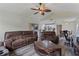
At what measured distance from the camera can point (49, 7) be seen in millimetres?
1415

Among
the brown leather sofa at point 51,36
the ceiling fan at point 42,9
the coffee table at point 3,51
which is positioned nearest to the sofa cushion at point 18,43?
the coffee table at point 3,51

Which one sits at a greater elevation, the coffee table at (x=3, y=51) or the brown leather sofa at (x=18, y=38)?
the brown leather sofa at (x=18, y=38)

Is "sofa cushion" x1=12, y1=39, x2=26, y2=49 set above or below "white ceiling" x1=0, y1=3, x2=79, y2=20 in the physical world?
below

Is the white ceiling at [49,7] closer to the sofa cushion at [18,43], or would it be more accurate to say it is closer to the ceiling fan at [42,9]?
the ceiling fan at [42,9]

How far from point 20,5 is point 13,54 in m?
0.68

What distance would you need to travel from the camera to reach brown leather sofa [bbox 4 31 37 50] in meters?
1.38

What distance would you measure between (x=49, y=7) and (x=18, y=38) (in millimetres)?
600

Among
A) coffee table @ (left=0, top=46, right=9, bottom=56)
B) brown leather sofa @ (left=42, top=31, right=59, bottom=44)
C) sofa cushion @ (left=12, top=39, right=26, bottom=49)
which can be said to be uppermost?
brown leather sofa @ (left=42, top=31, right=59, bottom=44)

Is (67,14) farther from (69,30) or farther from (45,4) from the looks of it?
(45,4)

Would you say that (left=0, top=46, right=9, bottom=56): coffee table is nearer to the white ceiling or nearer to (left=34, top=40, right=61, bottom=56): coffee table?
(left=34, top=40, right=61, bottom=56): coffee table

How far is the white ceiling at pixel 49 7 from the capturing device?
141 centimetres

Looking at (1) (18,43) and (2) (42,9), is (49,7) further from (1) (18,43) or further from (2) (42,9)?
(1) (18,43)

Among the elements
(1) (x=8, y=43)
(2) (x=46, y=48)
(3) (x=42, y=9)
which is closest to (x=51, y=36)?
(2) (x=46, y=48)

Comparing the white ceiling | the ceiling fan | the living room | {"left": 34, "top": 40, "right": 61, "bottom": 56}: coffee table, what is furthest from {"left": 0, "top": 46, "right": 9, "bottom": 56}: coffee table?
the ceiling fan
